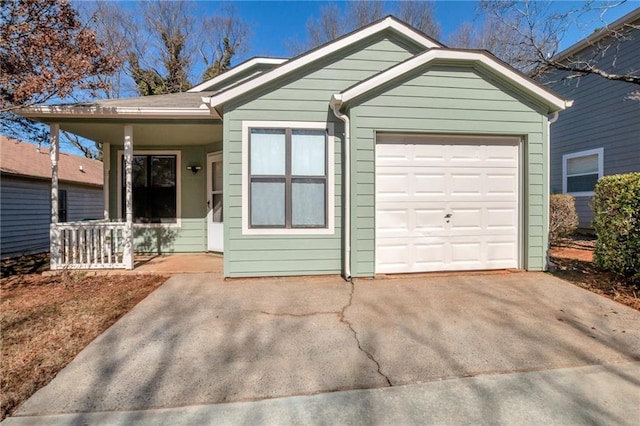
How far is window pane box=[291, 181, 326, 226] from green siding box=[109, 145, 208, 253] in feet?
11.0

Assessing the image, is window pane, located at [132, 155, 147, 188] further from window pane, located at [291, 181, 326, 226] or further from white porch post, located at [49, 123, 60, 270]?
window pane, located at [291, 181, 326, 226]

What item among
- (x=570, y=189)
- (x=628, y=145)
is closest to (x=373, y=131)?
(x=628, y=145)

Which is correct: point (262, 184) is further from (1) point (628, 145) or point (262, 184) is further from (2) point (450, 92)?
(1) point (628, 145)

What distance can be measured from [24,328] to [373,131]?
16.4ft

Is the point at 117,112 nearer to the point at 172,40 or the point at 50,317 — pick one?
the point at 50,317

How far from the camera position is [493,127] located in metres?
5.50

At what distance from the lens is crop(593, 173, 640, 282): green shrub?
4551 millimetres

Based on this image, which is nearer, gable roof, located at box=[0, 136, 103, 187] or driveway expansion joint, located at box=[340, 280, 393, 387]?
driveway expansion joint, located at box=[340, 280, 393, 387]

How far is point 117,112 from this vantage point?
5844 mm

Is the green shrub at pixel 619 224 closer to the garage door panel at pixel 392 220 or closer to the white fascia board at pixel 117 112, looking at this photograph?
the garage door panel at pixel 392 220

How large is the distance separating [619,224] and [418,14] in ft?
57.6

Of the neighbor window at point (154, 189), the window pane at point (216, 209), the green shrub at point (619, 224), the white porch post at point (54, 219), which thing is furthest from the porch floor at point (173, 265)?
the green shrub at point (619, 224)

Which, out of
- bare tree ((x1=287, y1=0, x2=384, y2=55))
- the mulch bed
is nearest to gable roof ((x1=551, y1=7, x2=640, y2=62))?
the mulch bed

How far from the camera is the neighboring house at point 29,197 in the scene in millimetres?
9445
